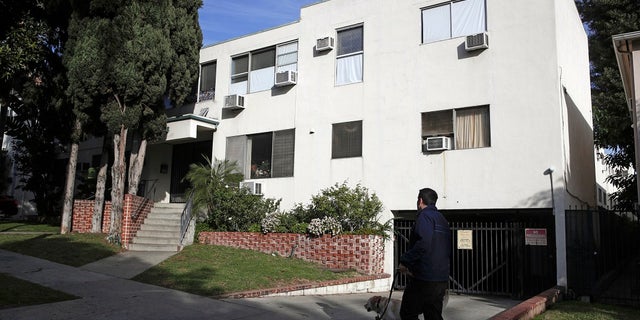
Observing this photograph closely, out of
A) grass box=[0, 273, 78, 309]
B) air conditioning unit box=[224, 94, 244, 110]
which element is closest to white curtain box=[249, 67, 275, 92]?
air conditioning unit box=[224, 94, 244, 110]

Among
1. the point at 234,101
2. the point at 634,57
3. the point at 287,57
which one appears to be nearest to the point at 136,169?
the point at 234,101

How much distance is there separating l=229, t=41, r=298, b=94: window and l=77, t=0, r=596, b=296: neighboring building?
0.04 meters

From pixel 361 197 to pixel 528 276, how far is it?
422 centimetres

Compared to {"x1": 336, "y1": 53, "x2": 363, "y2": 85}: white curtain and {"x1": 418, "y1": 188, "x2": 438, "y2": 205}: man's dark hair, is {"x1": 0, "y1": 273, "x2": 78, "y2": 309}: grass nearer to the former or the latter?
{"x1": 418, "y1": 188, "x2": 438, "y2": 205}: man's dark hair

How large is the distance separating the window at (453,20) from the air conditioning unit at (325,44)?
270 centimetres

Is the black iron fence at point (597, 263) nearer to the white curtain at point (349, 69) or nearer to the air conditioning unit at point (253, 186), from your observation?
the white curtain at point (349, 69)

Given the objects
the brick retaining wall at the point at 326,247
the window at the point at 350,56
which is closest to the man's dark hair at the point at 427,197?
the brick retaining wall at the point at 326,247

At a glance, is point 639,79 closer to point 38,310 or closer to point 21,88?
point 38,310

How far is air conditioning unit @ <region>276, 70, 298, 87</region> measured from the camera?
1520cm

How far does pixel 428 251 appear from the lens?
5227 mm

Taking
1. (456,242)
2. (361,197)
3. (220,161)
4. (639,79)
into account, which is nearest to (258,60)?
(220,161)

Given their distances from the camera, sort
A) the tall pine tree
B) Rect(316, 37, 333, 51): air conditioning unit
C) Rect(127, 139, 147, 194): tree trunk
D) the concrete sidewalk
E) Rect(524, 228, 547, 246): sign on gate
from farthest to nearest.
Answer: Rect(316, 37, 333, 51): air conditioning unit → Rect(127, 139, 147, 194): tree trunk → the tall pine tree → Rect(524, 228, 547, 246): sign on gate → the concrete sidewalk

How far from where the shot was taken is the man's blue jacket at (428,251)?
5.24 meters

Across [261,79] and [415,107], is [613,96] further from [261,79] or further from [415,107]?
[261,79]
